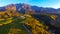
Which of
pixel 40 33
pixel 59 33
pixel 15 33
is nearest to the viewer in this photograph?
pixel 15 33

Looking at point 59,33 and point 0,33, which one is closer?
point 0,33

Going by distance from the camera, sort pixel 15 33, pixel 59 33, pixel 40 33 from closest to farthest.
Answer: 1. pixel 15 33
2. pixel 40 33
3. pixel 59 33

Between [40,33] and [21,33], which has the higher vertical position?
[21,33]

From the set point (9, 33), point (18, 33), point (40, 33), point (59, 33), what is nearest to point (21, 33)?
point (18, 33)

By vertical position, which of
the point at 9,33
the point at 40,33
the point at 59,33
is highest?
the point at 9,33

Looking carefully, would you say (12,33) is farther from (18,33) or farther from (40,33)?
(40,33)

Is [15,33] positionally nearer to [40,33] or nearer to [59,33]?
[40,33]

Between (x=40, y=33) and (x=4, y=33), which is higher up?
(x=4, y=33)

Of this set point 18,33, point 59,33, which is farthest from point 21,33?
point 59,33

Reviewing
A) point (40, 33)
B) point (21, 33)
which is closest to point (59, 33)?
point (40, 33)
